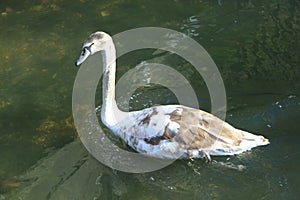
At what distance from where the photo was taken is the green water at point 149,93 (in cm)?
530

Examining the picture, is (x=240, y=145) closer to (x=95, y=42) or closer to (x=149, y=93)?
(x=149, y=93)

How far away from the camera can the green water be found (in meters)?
5.30

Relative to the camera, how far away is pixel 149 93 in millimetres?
6695

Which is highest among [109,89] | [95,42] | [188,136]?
[95,42]

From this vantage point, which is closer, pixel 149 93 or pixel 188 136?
pixel 188 136

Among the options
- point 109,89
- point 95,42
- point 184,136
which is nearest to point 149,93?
point 109,89

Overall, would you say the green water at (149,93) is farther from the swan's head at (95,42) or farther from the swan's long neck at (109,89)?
the swan's head at (95,42)

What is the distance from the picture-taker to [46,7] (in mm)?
8734

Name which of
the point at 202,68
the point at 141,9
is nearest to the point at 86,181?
the point at 202,68

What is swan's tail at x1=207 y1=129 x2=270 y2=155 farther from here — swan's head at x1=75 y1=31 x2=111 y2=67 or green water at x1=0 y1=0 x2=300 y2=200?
swan's head at x1=75 y1=31 x2=111 y2=67

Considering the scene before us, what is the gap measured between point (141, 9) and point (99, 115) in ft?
8.97

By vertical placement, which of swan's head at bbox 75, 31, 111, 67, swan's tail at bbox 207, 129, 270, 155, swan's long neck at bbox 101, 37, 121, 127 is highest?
swan's head at bbox 75, 31, 111, 67

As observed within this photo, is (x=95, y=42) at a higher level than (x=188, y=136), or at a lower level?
higher

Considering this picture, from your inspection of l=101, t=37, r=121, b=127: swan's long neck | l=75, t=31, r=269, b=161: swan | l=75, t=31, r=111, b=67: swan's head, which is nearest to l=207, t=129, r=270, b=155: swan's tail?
l=75, t=31, r=269, b=161: swan
